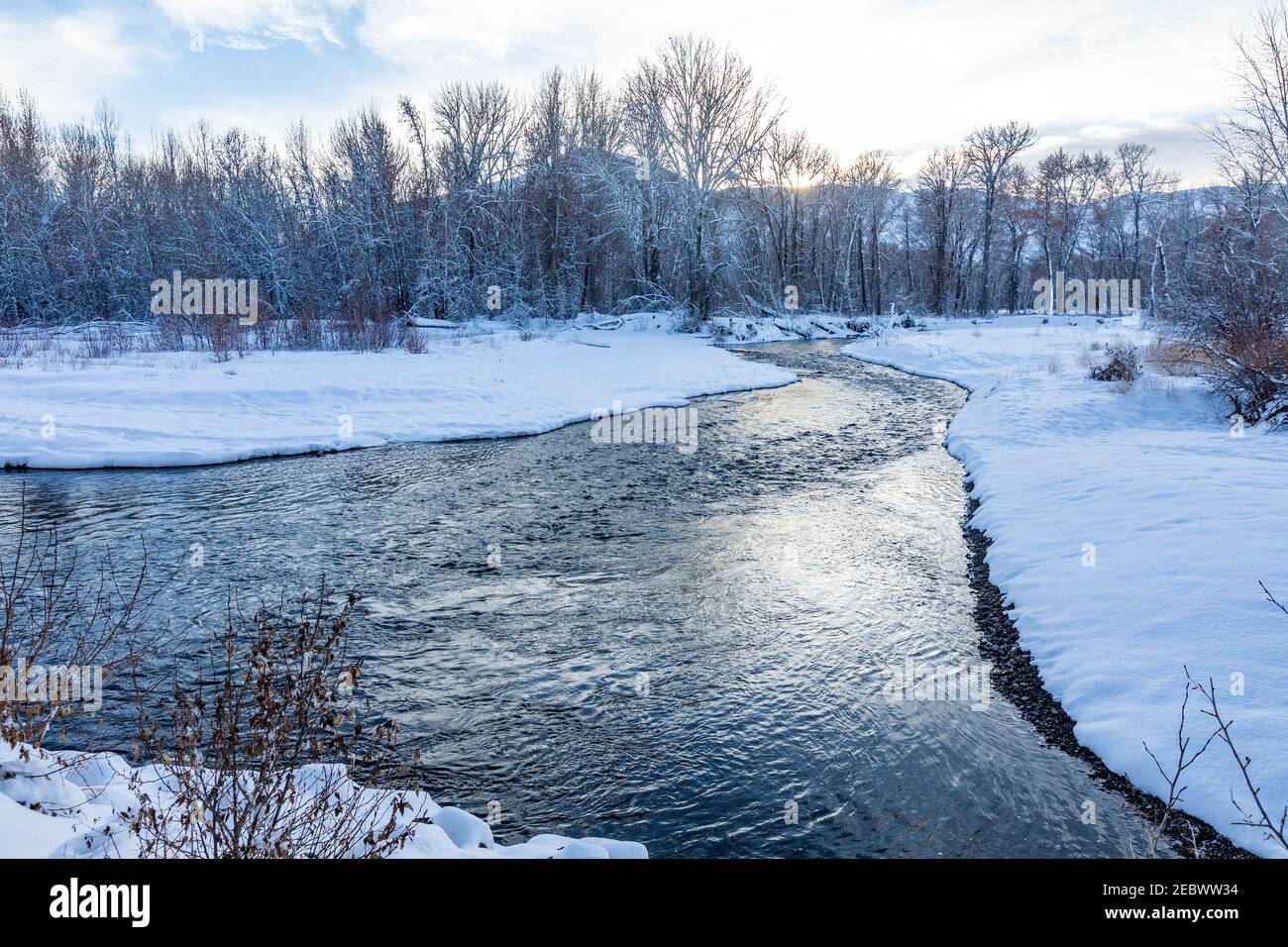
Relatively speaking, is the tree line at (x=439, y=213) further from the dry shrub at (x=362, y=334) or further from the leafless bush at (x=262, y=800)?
the leafless bush at (x=262, y=800)

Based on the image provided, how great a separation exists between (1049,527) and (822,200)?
59285 millimetres

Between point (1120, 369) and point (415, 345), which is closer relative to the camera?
point (1120, 369)

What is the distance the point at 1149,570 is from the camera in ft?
23.2

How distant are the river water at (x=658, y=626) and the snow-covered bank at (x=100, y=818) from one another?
361 mm

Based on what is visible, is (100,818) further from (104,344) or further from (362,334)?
(104,344)

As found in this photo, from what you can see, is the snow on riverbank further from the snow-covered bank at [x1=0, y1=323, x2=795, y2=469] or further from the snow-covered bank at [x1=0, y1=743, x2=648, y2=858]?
the snow-covered bank at [x1=0, y1=323, x2=795, y2=469]

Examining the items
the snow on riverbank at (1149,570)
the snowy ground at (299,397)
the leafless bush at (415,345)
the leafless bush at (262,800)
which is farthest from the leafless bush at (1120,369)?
the leafless bush at (415,345)

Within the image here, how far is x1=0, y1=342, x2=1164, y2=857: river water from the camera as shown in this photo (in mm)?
4547

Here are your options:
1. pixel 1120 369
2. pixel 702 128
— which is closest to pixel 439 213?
pixel 702 128

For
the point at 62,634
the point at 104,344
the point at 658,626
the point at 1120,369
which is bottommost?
the point at 658,626

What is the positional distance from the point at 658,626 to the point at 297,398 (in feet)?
43.7

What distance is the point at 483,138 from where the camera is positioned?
40.3 metres
